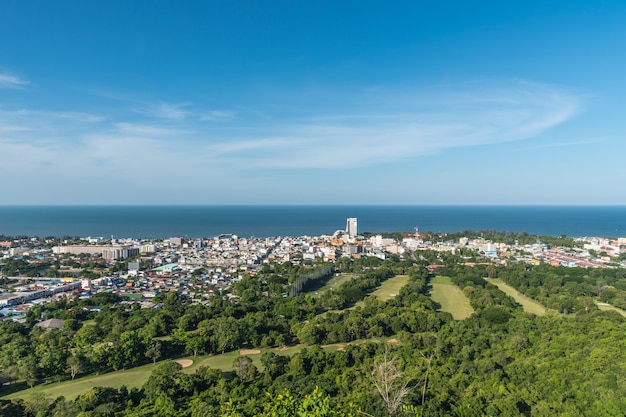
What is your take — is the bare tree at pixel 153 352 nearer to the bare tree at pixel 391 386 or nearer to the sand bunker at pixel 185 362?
the sand bunker at pixel 185 362

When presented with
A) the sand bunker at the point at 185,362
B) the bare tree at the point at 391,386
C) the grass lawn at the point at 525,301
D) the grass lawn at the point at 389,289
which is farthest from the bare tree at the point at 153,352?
the grass lawn at the point at 525,301

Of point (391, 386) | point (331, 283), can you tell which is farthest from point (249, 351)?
point (331, 283)

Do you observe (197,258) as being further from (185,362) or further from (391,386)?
(391,386)

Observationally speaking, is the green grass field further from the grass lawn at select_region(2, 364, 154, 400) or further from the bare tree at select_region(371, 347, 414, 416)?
the grass lawn at select_region(2, 364, 154, 400)

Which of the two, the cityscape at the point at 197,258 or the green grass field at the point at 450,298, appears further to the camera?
the cityscape at the point at 197,258

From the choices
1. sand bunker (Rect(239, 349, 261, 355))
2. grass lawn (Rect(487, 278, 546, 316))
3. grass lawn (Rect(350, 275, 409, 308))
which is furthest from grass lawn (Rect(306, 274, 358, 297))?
grass lawn (Rect(487, 278, 546, 316))

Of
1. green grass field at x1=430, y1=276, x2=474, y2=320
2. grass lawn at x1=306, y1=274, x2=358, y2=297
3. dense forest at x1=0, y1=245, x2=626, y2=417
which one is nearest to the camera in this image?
dense forest at x1=0, y1=245, x2=626, y2=417
